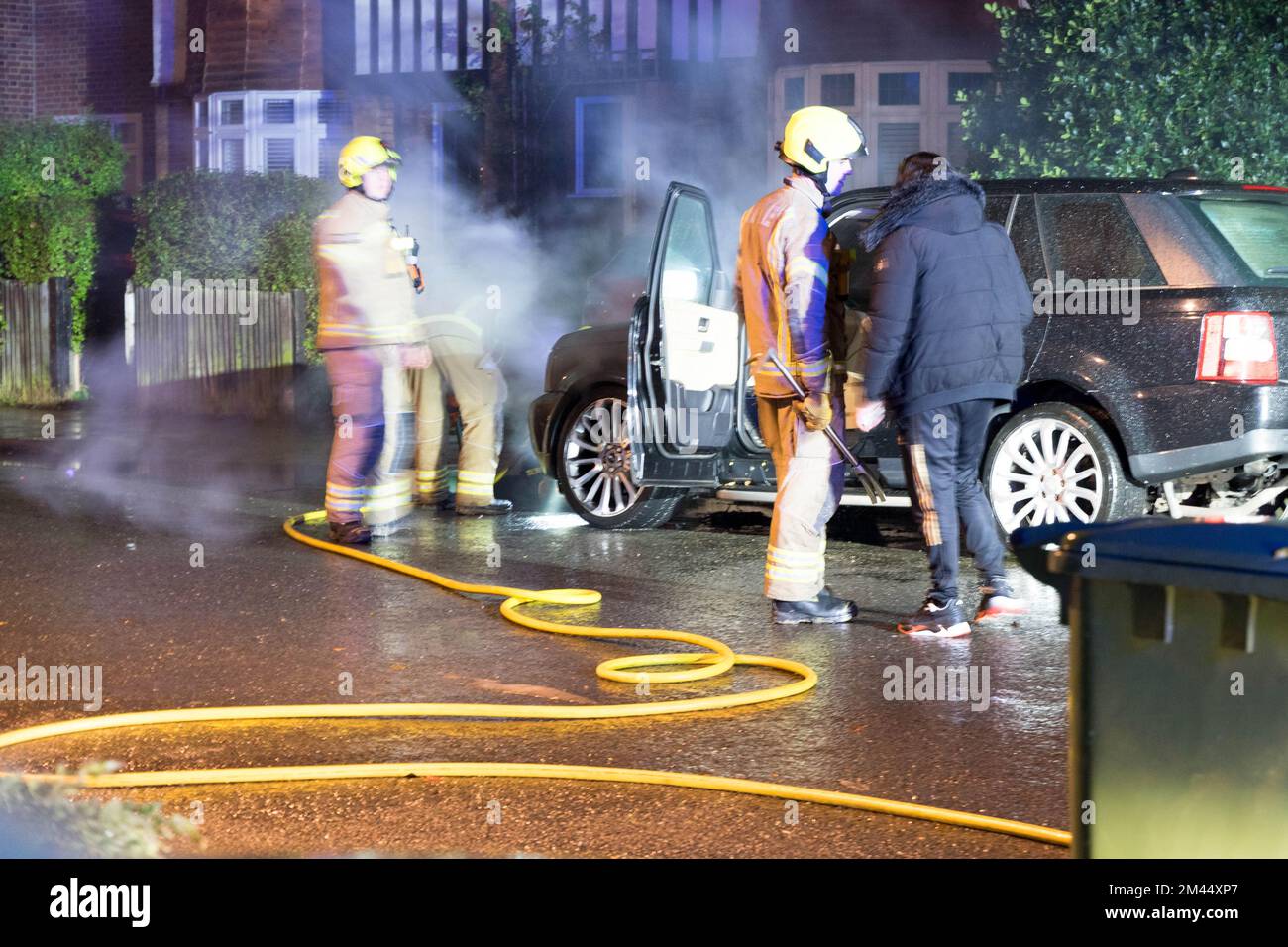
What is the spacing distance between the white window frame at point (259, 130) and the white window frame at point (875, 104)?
27.3ft

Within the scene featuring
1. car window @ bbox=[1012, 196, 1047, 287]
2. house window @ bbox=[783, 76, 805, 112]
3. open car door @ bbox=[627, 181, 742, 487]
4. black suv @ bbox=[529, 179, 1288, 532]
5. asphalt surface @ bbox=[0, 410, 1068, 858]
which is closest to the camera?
asphalt surface @ bbox=[0, 410, 1068, 858]

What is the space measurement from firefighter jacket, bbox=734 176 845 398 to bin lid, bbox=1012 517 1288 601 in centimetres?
365

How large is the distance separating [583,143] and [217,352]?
249 inches

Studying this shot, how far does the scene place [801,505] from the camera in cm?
659

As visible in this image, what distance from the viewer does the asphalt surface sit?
421 cm

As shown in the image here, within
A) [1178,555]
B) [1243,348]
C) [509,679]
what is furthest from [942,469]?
[1178,555]

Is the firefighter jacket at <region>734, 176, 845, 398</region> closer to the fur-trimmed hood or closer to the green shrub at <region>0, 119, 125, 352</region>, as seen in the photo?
the fur-trimmed hood

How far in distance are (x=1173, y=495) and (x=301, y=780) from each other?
467cm

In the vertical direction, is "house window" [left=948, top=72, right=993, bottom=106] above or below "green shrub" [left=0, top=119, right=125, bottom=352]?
above

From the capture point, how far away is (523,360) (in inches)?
533

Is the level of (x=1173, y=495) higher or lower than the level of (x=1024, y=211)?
lower

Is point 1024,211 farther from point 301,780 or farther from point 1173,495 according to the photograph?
point 301,780

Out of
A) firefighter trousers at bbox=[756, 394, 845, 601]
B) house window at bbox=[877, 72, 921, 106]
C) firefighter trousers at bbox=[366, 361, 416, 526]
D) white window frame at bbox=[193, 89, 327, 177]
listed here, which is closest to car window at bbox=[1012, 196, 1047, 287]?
firefighter trousers at bbox=[756, 394, 845, 601]
